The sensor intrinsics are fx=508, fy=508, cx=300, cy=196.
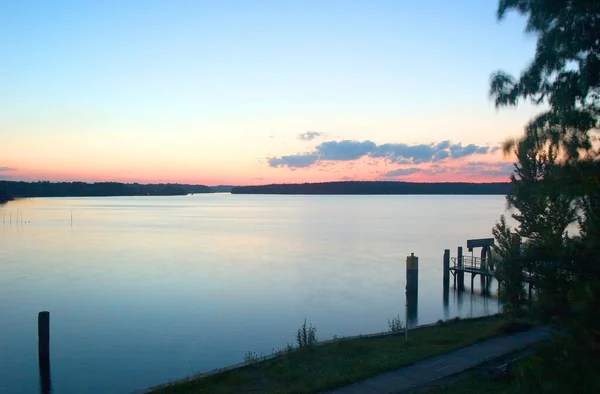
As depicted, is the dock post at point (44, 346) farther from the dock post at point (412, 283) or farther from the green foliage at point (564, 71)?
the green foliage at point (564, 71)

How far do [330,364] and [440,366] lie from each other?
296 centimetres

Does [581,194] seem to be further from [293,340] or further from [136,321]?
[136,321]

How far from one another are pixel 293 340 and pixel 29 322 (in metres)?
13.0

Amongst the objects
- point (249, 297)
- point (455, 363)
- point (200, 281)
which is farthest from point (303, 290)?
point (455, 363)

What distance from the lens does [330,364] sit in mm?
13648

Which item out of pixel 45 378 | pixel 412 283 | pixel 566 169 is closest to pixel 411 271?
pixel 412 283

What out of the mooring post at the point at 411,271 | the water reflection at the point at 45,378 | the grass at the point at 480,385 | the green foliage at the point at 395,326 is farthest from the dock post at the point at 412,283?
the water reflection at the point at 45,378

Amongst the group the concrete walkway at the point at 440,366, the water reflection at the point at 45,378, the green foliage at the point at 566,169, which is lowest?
the water reflection at the point at 45,378

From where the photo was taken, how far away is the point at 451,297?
31.8 metres

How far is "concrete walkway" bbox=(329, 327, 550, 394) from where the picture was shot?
10773 millimetres

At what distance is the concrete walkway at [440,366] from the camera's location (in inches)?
424

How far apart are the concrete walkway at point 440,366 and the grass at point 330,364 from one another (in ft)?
0.92

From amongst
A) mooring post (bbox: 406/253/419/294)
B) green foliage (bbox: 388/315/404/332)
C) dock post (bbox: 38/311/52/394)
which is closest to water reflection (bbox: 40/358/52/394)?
dock post (bbox: 38/311/52/394)

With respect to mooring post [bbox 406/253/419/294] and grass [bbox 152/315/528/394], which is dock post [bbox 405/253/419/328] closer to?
mooring post [bbox 406/253/419/294]
